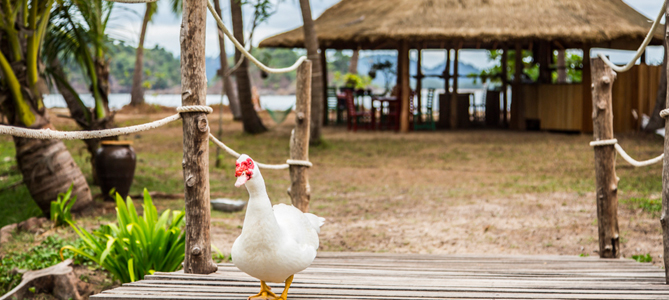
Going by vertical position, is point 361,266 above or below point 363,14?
below

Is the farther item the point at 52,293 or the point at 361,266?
the point at 52,293

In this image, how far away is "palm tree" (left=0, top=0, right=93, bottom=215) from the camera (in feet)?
14.9

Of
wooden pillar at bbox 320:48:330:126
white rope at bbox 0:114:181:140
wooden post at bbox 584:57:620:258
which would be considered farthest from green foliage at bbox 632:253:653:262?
wooden pillar at bbox 320:48:330:126

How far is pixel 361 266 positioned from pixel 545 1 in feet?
34.2

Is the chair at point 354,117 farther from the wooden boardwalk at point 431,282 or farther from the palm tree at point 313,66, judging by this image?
the wooden boardwalk at point 431,282

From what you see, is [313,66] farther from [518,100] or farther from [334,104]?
[518,100]

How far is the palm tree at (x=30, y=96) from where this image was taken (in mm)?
4555

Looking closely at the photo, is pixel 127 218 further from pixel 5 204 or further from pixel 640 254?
pixel 640 254

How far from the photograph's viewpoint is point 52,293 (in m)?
3.37

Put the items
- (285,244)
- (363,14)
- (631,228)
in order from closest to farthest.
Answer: (285,244) < (631,228) < (363,14)

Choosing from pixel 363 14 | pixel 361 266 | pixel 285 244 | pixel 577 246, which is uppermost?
pixel 363 14

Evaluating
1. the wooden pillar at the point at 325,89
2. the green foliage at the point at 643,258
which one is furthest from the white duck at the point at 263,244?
the wooden pillar at the point at 325,89

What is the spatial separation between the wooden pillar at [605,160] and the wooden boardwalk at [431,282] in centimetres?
41

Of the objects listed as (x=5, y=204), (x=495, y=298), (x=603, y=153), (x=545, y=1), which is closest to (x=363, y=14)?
(x=545, y=1)
